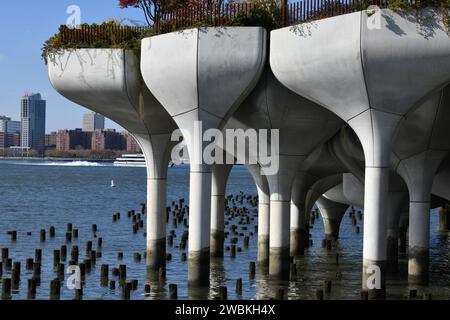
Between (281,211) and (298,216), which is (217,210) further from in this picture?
(281,211)

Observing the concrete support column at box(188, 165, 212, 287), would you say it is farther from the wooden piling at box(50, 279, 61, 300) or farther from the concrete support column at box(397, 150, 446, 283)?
the concrete support column at box(397, 150, 446, 283)

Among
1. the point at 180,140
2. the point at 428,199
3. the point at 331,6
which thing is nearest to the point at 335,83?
the point at 331,6

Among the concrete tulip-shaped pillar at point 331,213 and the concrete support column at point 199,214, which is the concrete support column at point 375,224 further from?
the concrete tulip-shaped pillar at point 331,213

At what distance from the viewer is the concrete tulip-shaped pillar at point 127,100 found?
3538 centimetres

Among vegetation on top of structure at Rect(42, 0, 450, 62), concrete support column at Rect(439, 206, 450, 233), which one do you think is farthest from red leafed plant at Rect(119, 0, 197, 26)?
concrete support column at Rect(439, 206, 450, 233)

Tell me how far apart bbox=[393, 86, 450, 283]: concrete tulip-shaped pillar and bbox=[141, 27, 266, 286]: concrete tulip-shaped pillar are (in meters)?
7.74

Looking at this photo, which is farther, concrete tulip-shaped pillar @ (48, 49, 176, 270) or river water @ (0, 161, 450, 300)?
river water @ (0, 161, 450, 300)

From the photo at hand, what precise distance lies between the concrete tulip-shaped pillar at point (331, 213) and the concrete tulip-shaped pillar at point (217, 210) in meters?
12.1

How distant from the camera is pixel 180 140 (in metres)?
43.0

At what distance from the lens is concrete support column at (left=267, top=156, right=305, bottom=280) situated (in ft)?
120

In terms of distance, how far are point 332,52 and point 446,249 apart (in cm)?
3023

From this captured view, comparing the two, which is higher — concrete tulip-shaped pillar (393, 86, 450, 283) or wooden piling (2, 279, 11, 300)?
concrete tulip-shaped pillar (393, 86, 450, 283)

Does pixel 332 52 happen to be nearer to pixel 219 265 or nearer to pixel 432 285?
pixel 432 285

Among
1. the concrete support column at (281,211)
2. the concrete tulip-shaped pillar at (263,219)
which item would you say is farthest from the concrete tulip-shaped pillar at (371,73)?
the concrete tulip-shaped pillar at (263,219)
